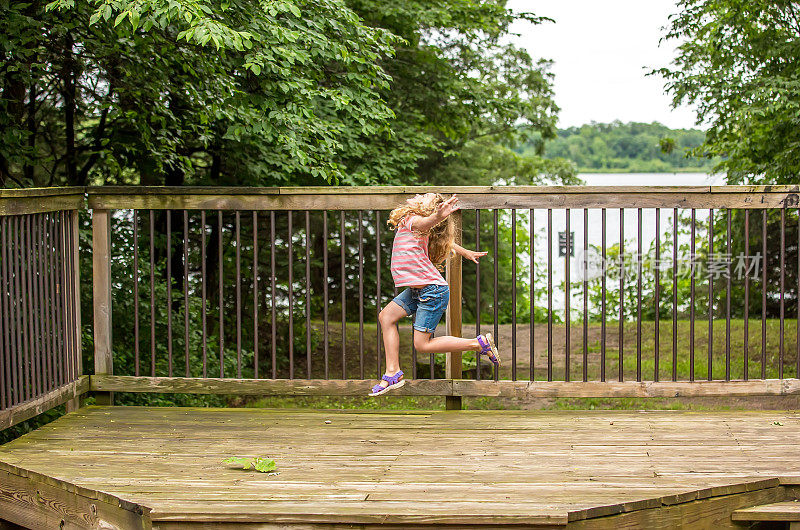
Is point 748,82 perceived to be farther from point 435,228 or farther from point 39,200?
point 39,200

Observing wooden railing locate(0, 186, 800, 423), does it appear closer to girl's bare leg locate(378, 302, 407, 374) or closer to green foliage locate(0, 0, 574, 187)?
girl's bare leg locate(378, 302, 407, 374)

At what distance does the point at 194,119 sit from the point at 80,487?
14.2 feet

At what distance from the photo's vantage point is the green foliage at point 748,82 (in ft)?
28.3

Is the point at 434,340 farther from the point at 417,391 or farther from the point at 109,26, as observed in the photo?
the point at 109,26

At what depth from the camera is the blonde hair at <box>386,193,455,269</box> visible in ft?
13.6

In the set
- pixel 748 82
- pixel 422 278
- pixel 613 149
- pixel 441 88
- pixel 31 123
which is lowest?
pixel 422 278

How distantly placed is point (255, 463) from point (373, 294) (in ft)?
27.4

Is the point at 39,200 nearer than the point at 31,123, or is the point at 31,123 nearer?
the point at 39,200

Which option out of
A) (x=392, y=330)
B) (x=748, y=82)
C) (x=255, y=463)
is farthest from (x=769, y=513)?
(x=748, y=82)

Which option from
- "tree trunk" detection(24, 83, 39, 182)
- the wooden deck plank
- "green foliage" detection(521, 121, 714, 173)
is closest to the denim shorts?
the wooden deck plank

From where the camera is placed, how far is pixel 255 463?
3.45m

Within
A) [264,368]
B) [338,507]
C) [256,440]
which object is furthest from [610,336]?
[338,507]

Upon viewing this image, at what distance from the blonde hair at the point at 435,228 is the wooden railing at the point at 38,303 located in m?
1.85

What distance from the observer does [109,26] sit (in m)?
5.88
